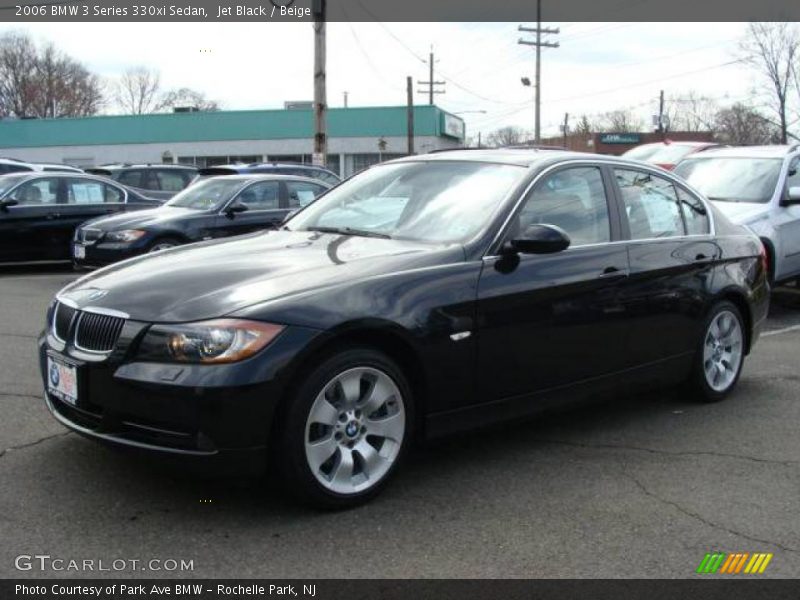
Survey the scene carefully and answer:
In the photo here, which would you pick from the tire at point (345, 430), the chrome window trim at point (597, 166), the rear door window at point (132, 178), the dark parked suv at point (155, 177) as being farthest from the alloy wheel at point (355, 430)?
the rear door window at point (132, 178)

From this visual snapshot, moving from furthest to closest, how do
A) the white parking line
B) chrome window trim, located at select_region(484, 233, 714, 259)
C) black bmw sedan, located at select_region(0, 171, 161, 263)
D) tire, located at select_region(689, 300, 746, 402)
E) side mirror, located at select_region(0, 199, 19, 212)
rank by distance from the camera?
1. black bmw sedan, located at select_region(0, 171, 161, 263)
2. side mirror, located at select_region(0, 199, 19, 212)
3. the white parking line
4. tire, located at select_region(689, 300, 746, 402)
5. chrome window trim, located at select_region(484, 233, 714, 259)

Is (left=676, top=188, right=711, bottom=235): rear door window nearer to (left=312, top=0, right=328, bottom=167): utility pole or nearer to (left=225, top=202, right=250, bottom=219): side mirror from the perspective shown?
(left=225, top=202, right=250, bottom=219): side mirror

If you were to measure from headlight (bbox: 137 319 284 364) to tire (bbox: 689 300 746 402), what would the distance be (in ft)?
11.0

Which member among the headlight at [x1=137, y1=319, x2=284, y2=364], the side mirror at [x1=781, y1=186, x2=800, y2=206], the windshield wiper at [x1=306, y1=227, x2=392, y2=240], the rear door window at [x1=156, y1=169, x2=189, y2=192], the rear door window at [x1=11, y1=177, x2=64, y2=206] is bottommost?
the headlight at [x1=137, y1=319, x2=284, y2=364]

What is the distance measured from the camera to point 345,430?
12.2ft

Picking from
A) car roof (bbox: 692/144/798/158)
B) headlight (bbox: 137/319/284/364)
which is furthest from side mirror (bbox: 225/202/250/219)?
headlight (bbox: 137/319/284/364)

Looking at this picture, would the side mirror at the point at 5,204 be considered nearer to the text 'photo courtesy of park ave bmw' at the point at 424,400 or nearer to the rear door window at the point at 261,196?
the rear door window at the point at 261,196

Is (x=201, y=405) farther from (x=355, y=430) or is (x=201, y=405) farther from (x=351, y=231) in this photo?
(x=351, y=231)

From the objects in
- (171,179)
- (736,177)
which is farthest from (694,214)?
(171,179)

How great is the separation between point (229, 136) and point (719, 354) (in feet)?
163

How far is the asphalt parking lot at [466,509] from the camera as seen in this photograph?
10.8 feet

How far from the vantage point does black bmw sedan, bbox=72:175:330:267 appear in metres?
10.2

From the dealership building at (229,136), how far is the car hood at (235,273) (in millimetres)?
45735
